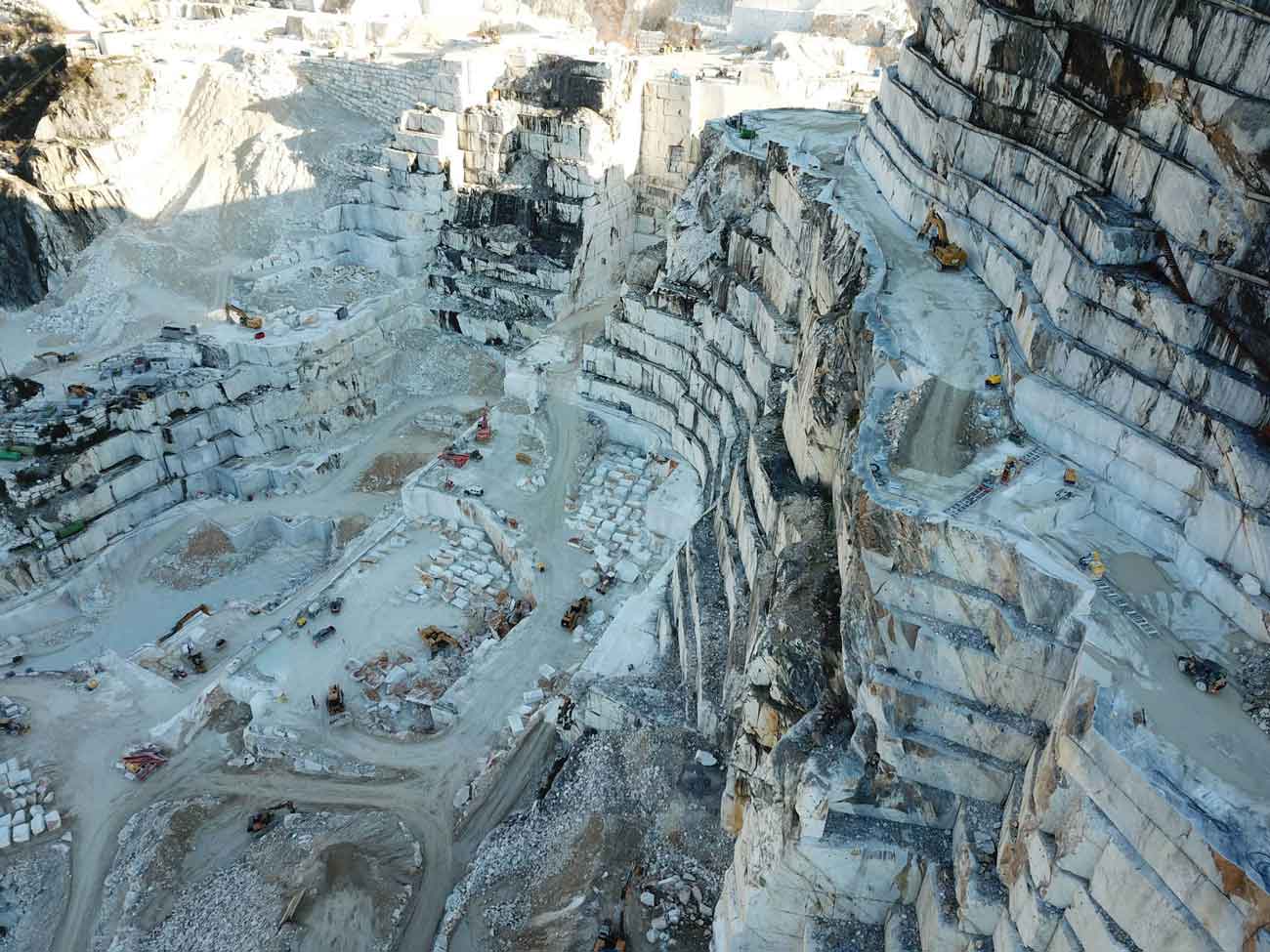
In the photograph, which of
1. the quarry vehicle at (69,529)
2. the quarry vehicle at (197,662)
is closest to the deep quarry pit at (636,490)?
the quarry vehicle at (197,662)

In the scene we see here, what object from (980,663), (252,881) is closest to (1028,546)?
(980,663)

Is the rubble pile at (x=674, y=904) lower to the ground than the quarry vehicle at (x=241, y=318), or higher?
lower

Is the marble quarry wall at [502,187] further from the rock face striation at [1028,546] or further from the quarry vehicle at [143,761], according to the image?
the quarry vehicle at [143,761]

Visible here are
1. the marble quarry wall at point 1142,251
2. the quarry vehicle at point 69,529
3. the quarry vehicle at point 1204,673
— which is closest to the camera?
the quarry vehicle at point 1204,673

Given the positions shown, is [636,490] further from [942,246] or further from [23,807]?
[23,807]

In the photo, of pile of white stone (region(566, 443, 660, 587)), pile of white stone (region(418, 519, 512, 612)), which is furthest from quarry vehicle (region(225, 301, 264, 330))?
pile of white stone (region(566, 443, 660, 587))

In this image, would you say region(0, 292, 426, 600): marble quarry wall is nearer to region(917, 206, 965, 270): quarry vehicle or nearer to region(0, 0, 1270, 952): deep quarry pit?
region(0, 0, 1270, 952): deep quarry pit
